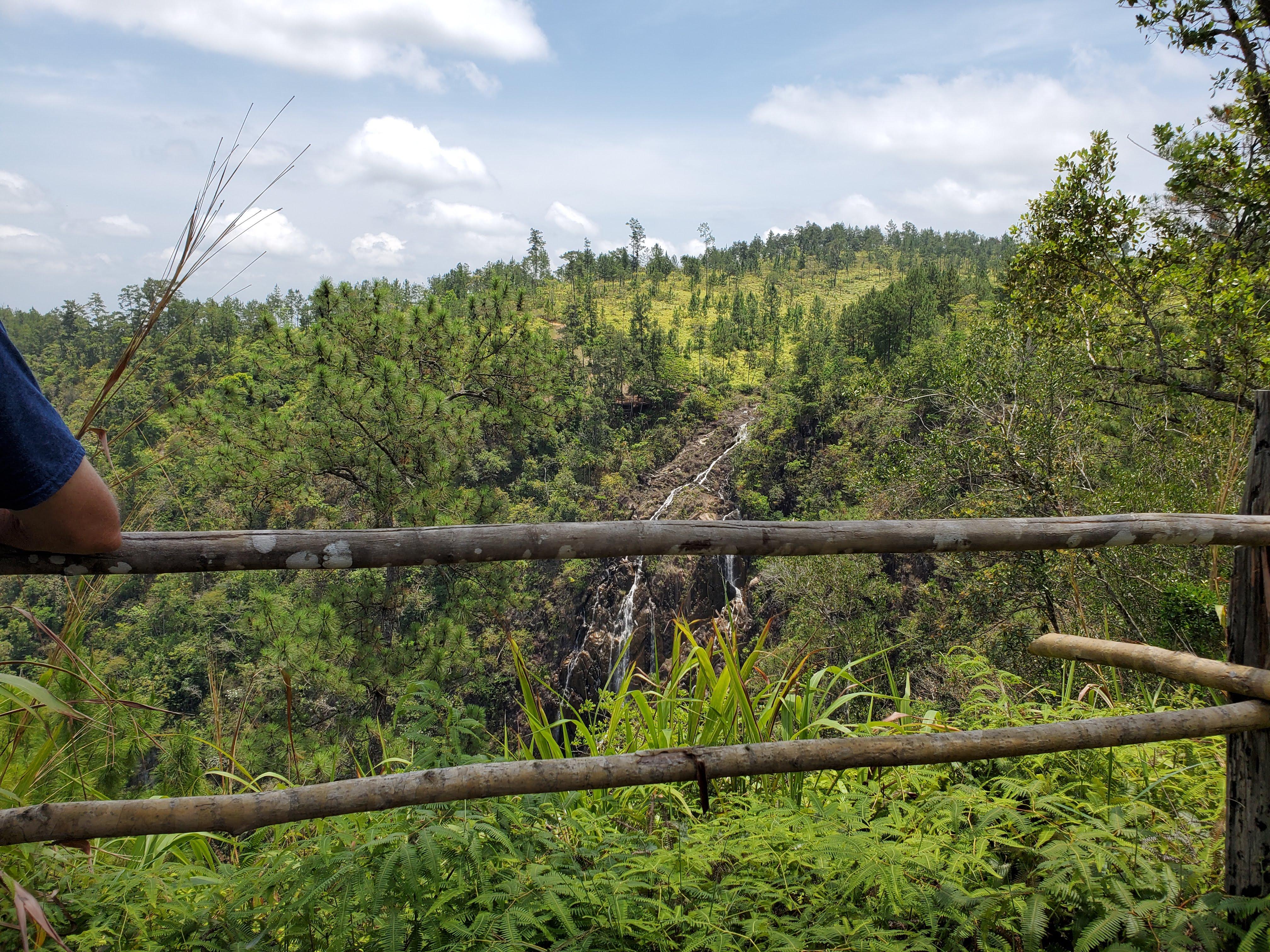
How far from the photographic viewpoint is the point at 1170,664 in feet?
5.04

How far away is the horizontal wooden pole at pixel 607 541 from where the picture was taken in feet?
4.02

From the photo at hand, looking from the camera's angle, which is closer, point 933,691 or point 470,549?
point 470,549

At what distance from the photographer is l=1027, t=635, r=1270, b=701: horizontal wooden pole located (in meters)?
1.46

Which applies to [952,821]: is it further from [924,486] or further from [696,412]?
[696,412]

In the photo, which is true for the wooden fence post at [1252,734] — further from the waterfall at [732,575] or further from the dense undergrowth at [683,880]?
the waterfall at [732,575]

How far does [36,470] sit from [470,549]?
0.66 meters

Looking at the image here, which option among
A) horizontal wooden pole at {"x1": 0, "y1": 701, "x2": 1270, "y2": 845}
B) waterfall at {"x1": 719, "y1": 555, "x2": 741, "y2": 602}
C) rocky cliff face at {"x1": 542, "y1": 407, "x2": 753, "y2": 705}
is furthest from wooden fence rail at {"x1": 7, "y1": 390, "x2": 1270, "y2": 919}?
waterfall at {"x1": 719, "y1": 555, "x2": 741, "y2": 602}

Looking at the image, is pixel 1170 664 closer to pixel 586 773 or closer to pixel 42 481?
pixel 586 773

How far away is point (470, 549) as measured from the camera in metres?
1.32

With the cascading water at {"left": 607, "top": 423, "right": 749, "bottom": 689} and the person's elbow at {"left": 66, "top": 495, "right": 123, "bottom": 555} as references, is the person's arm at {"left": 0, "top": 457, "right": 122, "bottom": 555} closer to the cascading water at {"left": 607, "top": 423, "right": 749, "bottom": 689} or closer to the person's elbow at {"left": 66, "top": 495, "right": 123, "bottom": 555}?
the person's elbow at {"left": 66, "top": 495, "right": 123, "bottom": 555}

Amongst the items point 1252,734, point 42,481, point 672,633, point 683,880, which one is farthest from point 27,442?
point 672,633

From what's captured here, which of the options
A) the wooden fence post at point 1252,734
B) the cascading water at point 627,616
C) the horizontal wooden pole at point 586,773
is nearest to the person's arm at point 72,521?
the horizontal wooden pole at point 586,773

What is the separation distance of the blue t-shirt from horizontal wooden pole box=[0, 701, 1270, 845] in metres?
0.57

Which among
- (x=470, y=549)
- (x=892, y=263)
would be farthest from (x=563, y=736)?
(x=892, y=263)
